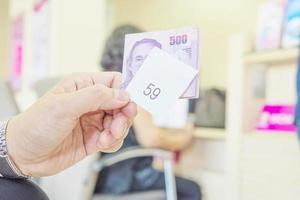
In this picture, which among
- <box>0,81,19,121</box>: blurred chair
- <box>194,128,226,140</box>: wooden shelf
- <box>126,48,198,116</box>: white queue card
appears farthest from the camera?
<box>194,128,226,140</box>: wooden shelf

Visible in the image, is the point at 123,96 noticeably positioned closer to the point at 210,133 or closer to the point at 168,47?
the point at 168,47

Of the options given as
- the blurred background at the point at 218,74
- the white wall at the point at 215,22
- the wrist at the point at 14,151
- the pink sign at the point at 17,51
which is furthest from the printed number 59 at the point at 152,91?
the pink sign at the point at 17,51

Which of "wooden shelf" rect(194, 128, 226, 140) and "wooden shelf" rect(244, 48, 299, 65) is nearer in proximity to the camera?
"wooden shelf" rect(244, 48, 299, 65)

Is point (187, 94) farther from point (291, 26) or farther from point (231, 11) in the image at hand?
point (231, 11)

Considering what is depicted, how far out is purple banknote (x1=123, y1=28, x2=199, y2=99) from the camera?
493mm

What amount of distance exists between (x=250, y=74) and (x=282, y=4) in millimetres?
324

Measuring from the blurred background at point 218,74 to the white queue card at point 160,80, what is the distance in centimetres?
53

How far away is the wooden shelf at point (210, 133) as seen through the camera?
2.05m

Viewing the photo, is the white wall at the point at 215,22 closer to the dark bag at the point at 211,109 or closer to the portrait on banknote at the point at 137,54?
the dark bag at the point at 211,109

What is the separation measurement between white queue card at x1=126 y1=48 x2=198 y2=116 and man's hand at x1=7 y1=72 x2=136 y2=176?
3cm

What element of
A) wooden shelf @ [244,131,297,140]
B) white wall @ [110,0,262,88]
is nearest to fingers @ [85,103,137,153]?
wooden shelf @ [244,131,297,140]

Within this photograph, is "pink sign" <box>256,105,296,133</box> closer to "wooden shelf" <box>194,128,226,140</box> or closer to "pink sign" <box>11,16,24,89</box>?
"wooden shelf" <box>194,128,226,140</box>

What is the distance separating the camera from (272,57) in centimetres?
166

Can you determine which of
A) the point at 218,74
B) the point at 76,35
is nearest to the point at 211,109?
the point at 218,74
